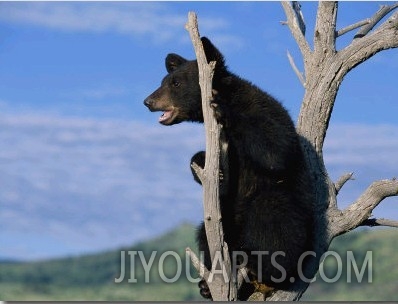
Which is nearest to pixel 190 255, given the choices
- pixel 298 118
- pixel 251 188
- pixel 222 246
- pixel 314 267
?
pixel 222 246

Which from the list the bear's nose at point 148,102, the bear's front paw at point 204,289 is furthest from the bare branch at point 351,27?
the bear's front paw at point 204,289

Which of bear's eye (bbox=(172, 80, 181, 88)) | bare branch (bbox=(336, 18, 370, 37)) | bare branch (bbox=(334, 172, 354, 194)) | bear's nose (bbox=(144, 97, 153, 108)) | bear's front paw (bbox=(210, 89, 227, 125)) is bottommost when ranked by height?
bare branch (bbox=(334, 172, 354, 194))

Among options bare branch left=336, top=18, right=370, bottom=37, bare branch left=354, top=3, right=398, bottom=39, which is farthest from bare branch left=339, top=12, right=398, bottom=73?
bare branch left=354, top=3, right=398, bottom=39

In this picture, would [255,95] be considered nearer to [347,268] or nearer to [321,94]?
[321,94]

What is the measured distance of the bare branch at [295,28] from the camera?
767 centimetres

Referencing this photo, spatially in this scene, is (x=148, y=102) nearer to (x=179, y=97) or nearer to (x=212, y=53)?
(x=179, y=97)

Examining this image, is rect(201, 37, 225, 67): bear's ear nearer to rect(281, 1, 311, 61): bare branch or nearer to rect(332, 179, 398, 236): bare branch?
rect(281, 1, 311, 61): bare branch

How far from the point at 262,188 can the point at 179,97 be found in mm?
1165

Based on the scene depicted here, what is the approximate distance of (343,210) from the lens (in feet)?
23.7

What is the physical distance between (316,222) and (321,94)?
1178mm

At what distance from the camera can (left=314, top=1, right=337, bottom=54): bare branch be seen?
7430 mm

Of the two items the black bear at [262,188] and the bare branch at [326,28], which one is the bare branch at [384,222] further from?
the bare branch at [326,28]

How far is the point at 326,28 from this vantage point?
7434 mm

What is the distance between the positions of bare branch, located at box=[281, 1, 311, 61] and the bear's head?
1085mm
